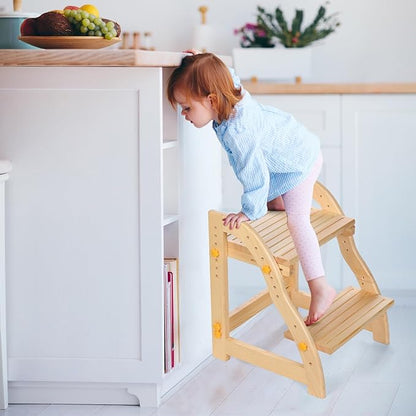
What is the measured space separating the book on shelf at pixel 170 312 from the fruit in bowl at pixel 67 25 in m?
0.68

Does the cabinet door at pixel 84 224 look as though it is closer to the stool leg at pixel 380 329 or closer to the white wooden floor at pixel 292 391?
the white wooden floor at pixel 292 391

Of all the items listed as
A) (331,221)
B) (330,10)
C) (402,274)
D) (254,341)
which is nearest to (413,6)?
(330,10)

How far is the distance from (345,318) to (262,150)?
0.61 m

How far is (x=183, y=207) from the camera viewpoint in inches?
102

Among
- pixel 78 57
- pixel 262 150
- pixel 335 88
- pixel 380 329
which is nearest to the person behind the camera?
pixel 78 57

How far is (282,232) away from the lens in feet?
9.31

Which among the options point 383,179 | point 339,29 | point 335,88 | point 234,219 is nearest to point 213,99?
point 234,219

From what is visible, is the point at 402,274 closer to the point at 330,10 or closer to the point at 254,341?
the point at 254,341

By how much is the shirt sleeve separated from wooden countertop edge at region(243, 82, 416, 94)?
44.3 inches

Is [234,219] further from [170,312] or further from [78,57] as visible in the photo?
[78,57]

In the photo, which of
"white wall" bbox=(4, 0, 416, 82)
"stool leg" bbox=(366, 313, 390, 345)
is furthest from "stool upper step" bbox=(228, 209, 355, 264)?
"white wall" bbox=(4, 0, 416, 82)

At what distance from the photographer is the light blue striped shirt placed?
8.27 ft

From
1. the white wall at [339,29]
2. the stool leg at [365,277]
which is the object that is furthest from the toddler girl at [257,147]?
the white wall at [339,29]

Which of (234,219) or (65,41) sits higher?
(65,41)
